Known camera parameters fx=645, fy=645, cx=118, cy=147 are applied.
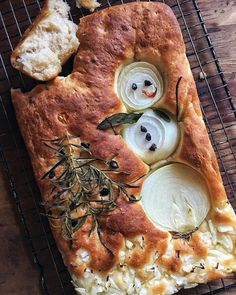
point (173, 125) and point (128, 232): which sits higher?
point (173, 125)

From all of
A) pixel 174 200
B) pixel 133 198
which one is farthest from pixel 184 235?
pixel 133 198

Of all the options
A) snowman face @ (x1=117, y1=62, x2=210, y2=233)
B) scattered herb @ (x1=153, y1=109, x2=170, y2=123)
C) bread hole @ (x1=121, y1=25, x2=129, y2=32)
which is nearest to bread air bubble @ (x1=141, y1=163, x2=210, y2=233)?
snowman face @ (x1=117, y1=62, x2=210, y2=233)

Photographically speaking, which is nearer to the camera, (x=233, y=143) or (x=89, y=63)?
(x=89, y=63)

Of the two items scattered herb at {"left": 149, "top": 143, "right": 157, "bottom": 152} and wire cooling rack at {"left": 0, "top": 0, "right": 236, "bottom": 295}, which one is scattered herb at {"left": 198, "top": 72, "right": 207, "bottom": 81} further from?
scattered herb at {"left": 149, "top": 143, "right": 157, "bottom": 152}

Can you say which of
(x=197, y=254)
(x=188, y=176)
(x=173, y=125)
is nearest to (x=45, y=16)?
(x=173, y=125)

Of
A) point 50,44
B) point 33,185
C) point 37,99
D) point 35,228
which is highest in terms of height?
point 50,44

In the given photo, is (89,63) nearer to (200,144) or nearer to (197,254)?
(200,144)
